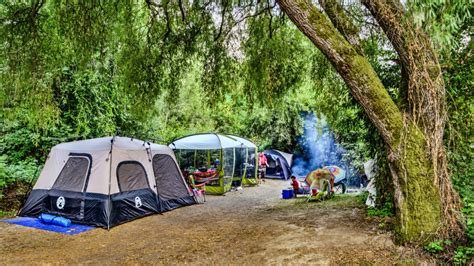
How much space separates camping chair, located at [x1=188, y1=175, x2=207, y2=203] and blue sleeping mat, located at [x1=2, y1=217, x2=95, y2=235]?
2919mm

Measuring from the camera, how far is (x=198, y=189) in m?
8.89

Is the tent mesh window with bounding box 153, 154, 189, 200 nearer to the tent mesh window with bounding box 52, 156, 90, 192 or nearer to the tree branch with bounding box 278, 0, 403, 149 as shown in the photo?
the tent mesh window with bounding box 52, 156, 90, 192

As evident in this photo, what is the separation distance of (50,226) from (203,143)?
4686 mm

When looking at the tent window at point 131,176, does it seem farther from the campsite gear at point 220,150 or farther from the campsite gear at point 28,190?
the campsite gear at point 220,150

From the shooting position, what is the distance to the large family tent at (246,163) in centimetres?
1107

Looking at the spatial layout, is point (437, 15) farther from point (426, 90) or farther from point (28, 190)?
point (28, 190)

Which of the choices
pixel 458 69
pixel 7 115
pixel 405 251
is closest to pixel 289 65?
pixel 458 69

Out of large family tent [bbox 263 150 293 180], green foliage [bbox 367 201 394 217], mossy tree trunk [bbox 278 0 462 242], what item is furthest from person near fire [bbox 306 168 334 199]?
large family tent [bbox 263 150 293 180]

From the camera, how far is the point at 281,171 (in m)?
13.6

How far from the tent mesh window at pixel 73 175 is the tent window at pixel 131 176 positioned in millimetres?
604

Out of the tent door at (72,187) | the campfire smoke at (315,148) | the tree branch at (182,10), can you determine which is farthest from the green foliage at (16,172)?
the campfire smoke at (315,148)

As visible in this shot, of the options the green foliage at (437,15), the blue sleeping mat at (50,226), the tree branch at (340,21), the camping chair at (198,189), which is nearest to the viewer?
the green foliage at (437,15)

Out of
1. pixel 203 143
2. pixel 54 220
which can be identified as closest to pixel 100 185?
pixel 54 220

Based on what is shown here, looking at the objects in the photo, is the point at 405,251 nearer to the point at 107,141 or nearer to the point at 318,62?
the point at 318,62
